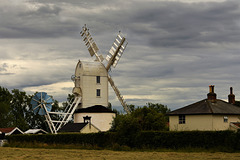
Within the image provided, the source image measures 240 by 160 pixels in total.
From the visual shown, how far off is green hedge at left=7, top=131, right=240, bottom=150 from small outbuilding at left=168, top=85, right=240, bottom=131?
10370mm

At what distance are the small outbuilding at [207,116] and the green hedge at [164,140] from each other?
10370 millimetres

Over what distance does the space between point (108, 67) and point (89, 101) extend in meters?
8.19

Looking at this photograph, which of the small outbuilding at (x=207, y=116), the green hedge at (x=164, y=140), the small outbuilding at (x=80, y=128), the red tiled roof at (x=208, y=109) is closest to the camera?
the green hedge at (x=164, y=140)

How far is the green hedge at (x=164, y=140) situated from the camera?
42.1 m

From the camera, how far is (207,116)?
5666cm

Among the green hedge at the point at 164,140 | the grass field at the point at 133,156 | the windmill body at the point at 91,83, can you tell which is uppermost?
the windmill body at the point at 91,83

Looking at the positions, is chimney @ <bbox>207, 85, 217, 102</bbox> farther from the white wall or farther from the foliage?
the foliage

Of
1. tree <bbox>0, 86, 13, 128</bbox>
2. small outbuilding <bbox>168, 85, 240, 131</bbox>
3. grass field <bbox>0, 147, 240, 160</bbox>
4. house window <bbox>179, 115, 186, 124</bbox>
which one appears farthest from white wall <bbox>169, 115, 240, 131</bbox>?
tree <bbox>0, 86, 13, 128</bbox>

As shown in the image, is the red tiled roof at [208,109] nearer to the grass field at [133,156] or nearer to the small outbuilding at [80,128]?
the grass field at [133,156]

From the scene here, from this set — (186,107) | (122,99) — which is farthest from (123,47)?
(186,107)

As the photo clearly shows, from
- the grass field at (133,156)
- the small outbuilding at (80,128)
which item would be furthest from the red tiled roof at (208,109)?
the small outbuilding at (80,128)

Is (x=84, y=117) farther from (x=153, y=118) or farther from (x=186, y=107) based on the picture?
(x=186, y=107)

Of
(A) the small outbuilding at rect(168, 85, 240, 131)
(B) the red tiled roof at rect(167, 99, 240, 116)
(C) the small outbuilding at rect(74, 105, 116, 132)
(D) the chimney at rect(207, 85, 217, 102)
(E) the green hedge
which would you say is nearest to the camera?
(E) the green hedge

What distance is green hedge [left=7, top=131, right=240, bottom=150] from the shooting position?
42122mm
